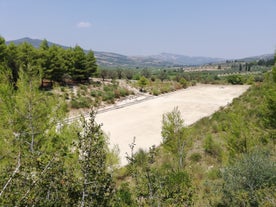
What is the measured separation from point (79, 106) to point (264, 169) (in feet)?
92.2

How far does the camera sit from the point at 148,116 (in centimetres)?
3412

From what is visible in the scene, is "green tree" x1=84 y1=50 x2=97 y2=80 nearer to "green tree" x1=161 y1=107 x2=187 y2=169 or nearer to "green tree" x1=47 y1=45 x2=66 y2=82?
"green tree" x1=47 y1=45 x2=66 y2=82

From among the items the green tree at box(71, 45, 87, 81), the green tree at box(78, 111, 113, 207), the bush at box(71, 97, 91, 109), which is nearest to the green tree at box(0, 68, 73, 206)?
the green tree at box(78, 111, 113, 207)

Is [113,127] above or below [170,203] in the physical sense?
below

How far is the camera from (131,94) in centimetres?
4688

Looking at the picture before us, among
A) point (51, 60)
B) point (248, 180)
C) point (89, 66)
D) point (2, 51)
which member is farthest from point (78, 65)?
point (248, 180)

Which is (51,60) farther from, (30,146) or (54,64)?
(30,146)

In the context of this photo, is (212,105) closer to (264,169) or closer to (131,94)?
(131,94)

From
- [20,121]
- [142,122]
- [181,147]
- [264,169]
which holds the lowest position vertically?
[142,122]

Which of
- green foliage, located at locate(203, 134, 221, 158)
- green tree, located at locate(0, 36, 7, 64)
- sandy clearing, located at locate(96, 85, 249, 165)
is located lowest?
sandy clearing, located at locate(96, 85, 249, 165)

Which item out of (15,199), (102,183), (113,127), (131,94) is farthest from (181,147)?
(131,94)

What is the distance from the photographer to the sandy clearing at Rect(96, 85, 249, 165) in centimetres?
2396

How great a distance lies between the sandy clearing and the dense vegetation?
6805 mm

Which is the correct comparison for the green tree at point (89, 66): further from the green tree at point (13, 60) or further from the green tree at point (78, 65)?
the green tree at point (13, 60)
